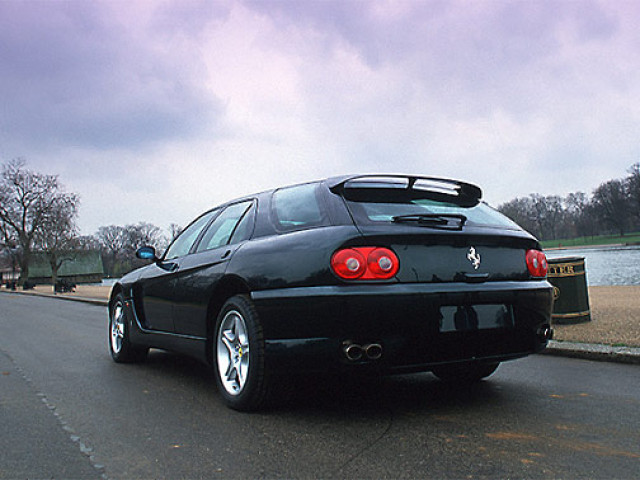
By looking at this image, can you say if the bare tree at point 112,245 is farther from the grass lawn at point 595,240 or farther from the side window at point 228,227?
the side window at point 228,227

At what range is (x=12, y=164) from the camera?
2682 inches

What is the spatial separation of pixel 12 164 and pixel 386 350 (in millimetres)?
75028

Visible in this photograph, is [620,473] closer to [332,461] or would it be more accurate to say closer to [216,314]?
[332,461]

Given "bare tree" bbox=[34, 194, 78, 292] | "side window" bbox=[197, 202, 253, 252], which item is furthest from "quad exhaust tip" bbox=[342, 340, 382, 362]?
"bare tree" bbox=[34, 194, 78, 292]

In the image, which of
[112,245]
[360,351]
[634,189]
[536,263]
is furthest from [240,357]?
[112,245]

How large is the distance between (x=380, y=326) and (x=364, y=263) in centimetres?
36

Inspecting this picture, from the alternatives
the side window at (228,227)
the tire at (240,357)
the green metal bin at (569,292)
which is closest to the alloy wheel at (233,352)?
the tire at (240,357)

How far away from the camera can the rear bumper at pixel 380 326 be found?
318 cm

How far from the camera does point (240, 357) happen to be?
12.3 ft

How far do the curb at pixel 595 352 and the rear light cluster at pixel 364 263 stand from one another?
322 cm

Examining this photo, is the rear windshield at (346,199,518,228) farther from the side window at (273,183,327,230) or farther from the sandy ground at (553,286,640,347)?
the sandy ground at (553,286,640,347)

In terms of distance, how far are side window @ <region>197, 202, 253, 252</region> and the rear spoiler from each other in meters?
0.78

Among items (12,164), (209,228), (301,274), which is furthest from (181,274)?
(12,164)

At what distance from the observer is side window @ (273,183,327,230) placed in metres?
3.66
